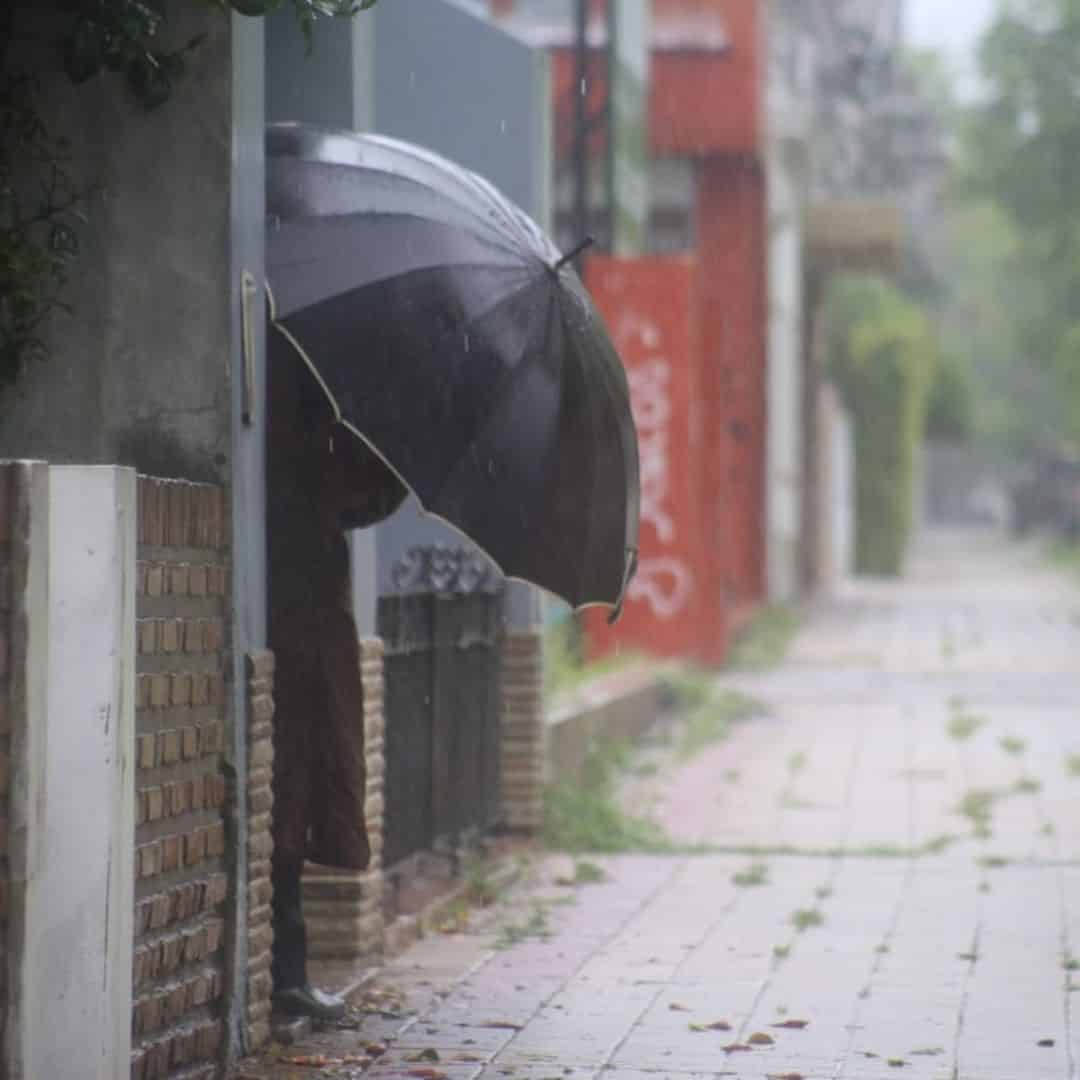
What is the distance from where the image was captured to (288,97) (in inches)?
326

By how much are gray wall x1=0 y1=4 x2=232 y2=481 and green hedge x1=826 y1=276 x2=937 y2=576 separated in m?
34.6

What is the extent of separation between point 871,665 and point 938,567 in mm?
27046

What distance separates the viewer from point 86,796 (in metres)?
5.49

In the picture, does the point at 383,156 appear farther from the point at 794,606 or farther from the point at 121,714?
the point at 794,606

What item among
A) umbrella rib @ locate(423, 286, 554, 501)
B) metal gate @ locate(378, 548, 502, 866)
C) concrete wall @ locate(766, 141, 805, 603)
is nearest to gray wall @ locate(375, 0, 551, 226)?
metal gate @ locate(378, 548, 502, 866)

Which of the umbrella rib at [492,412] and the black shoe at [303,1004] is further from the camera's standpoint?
the black shoe at [303,1004]

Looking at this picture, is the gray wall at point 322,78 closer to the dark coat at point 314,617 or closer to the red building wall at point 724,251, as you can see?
the dark coat at point 314,617

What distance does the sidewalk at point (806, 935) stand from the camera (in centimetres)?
701

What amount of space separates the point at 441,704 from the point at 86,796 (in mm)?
4305

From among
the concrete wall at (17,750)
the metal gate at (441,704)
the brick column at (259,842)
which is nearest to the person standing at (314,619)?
the brick column at (259,842)

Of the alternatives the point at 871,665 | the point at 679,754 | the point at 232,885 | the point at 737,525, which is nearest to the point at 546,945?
the point at 232,885

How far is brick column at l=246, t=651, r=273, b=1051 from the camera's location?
6770 mm

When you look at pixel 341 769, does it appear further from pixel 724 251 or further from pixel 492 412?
pixel 724 251

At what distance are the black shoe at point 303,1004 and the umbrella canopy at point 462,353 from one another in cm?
133
